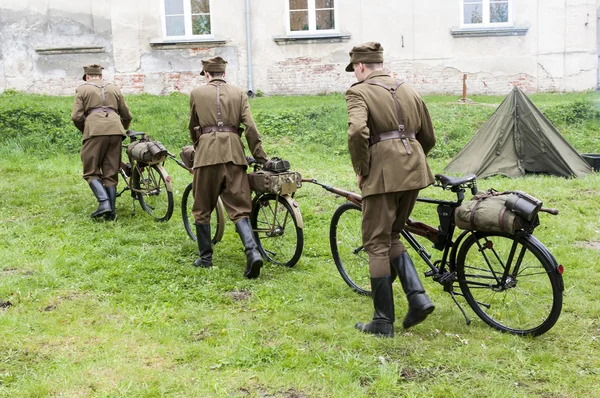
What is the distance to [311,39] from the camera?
1731cm

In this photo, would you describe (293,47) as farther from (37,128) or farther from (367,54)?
(367,54)

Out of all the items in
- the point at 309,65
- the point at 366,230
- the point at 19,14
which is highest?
the point at 19,14

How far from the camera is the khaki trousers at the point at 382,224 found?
4.99 m

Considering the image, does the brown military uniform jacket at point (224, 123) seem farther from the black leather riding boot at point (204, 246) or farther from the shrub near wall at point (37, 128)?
the shrub near wall at point (37, 128)

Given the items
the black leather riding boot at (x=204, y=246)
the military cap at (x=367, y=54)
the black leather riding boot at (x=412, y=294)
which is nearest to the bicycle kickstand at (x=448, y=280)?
the black leather riding boot at (x=412, y=294)

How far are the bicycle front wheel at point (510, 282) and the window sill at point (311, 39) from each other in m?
12.7

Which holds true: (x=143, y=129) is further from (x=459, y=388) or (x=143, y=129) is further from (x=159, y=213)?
(x=459, y=388)

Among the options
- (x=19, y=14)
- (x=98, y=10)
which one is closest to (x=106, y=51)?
(x=98, y=10)

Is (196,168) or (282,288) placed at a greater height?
(196,168)

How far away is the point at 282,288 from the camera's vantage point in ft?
19.9

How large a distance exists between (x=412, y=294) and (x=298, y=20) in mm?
13433

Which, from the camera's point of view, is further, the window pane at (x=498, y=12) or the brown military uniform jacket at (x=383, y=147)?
the window pane at (x=498, y=12)

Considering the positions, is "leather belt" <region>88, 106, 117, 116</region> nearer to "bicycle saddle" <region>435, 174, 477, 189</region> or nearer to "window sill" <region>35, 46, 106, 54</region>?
"bicycle saddle" <region>435, 174, 477, 189</region>

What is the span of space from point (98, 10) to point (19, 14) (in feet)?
6.12
